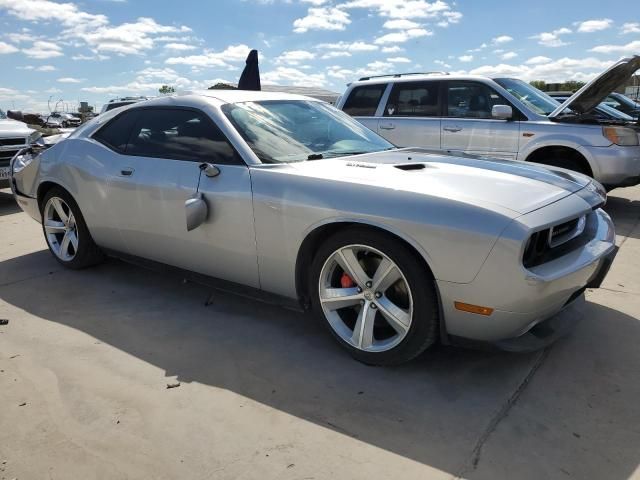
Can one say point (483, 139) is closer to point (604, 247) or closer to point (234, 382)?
point (604, 247)

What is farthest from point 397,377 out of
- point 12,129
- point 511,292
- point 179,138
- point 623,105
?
point 623,105

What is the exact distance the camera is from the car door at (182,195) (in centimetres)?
330

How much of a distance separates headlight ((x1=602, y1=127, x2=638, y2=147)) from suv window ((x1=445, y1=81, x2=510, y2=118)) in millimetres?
1246

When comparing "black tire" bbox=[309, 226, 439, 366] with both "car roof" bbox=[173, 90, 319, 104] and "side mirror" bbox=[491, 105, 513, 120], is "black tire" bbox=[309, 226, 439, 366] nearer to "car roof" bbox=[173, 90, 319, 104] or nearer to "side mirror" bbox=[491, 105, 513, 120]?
"car roof" bbox=[173, 90, 319, 104]

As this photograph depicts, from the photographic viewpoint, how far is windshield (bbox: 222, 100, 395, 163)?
3379 millimetres

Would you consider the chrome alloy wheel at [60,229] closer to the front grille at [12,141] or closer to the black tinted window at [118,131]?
the black tinted window at [118,131]

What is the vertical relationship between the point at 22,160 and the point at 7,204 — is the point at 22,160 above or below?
above

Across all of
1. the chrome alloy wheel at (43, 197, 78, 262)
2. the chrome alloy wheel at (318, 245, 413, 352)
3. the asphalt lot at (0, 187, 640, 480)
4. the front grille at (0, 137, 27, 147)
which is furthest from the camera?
the front grille at (0, 137, 27, 147)

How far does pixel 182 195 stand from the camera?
3520mm

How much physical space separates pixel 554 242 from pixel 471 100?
4758 mm

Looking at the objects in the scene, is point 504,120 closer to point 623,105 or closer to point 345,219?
point 345,219

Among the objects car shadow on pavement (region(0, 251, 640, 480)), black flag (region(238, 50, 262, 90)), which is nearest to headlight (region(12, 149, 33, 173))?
car shadow on pavement (region(0, 251, 640, 480))

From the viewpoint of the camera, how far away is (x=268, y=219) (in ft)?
10.3

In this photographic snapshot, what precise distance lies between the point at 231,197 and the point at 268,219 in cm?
A: 31
